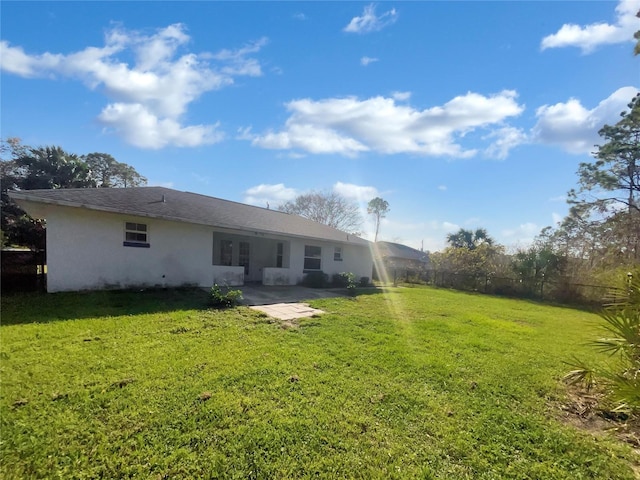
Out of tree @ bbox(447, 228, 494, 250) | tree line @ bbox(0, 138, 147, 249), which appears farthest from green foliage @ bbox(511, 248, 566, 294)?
tree line @ bbox(0, 138, 147, 249)

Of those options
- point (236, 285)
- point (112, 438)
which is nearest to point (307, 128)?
point (236, 285)

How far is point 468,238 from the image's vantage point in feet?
105

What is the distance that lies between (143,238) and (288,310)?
543 cm

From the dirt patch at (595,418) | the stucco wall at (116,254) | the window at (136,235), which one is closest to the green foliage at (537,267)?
the dirt patch at (595,418)

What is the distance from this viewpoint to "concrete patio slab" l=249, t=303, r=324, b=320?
779cm

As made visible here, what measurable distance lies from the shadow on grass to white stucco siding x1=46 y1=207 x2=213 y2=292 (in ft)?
1.78

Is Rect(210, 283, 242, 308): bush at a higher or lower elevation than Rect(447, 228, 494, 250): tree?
lower

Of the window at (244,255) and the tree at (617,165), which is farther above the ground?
the tree at (617,165)

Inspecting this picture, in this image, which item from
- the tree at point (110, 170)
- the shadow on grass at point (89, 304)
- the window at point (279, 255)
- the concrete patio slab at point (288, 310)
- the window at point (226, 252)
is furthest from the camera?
the tree at point (110, 170)

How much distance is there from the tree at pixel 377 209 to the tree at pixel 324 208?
1214 cm

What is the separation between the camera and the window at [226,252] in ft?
45.0

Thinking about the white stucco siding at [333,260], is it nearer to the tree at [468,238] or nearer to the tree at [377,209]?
the tree at [468,238]

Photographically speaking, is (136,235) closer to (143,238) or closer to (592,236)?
(143,238)

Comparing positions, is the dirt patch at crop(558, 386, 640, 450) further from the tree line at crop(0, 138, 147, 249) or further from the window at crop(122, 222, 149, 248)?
the tree line at crop(0, 138, 147, 249)
